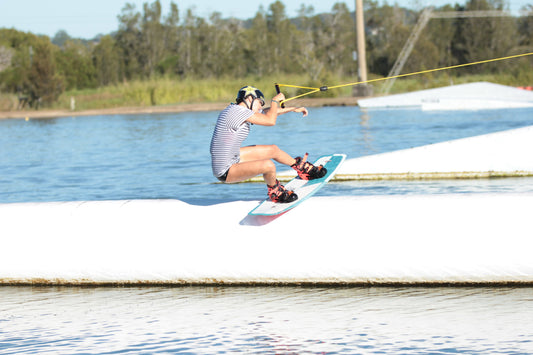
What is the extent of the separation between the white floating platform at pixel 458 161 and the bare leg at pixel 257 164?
7.27 metres

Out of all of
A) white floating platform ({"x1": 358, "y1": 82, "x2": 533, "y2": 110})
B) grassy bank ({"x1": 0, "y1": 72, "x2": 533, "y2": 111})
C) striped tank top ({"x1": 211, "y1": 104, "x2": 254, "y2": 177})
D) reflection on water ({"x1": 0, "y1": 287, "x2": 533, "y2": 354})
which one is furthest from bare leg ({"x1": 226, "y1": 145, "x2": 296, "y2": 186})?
grassy bank ({"x1": 0, "y1": 72, "x2": 533, "y2": 111})

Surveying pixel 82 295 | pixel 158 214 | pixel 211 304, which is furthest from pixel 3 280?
pixel 211 304

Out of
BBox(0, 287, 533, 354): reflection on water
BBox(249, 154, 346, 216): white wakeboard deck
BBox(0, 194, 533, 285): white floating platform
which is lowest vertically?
BBox(0, 287, 533, 354): reflection on water

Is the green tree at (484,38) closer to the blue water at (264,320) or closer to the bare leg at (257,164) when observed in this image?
the bare leg at (257,164)

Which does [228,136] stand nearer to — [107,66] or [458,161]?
[458,161]

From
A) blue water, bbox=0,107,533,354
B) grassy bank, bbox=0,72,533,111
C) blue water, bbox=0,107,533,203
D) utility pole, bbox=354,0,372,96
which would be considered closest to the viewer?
blue water, bbox=0,107,533,354

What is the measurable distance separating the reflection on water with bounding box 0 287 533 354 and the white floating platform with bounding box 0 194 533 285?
6.5 inches

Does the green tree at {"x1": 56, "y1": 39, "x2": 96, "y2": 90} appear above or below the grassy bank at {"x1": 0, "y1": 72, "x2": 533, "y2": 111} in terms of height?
above

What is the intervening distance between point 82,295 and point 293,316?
95.3 inches

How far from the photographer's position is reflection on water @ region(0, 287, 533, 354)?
6262 mm

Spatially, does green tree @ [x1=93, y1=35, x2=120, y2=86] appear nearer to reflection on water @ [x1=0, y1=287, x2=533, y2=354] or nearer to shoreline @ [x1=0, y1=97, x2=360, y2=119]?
shoreline @ [x1=0, y1=97, x2=360, y2=119]

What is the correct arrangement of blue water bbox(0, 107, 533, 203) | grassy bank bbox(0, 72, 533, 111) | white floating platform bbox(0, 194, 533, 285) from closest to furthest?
white floating platform bbox(0, 194, 533, 285) → blue water bbox(0, 107, 533, 203) → grassy bank bbox(0, 72, 533, 111)

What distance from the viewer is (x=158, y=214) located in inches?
334

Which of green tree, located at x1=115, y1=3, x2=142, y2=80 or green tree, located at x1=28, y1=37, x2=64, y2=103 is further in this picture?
green tree, located at x1=115, y1=3, x2=142, y2=80
